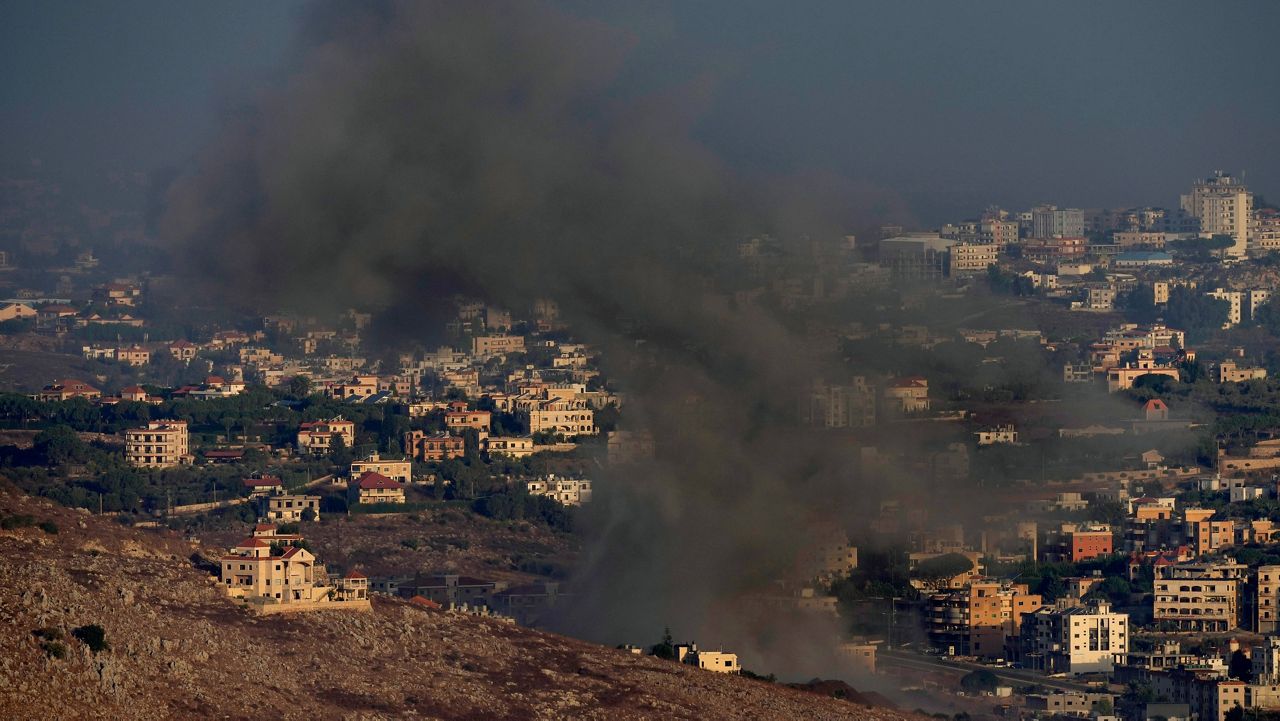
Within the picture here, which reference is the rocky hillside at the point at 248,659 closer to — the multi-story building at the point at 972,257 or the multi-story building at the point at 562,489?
the multi-story building at the point at 562,489

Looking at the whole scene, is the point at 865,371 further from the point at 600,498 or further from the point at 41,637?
the point at 41,637

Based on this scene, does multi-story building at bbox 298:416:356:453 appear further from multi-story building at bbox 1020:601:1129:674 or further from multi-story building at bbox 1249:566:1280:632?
multi-story building at bbox 1249:566:1280:632

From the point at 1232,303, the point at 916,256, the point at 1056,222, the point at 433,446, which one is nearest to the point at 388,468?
the point at 433,446

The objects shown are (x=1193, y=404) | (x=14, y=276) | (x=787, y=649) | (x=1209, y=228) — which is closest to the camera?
(x=787, y=649)

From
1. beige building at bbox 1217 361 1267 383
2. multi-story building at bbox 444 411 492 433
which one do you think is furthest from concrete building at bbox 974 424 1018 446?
beige building at bbox 1217 361 1267 383

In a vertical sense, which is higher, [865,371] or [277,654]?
[865,371]

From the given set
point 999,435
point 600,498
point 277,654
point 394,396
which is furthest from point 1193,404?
point 277,654
